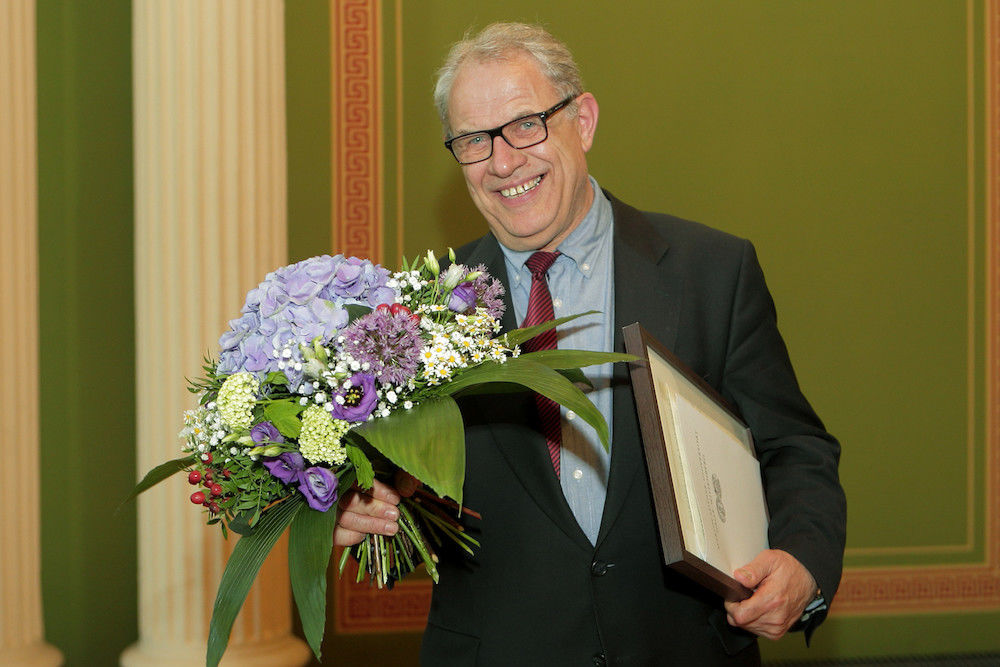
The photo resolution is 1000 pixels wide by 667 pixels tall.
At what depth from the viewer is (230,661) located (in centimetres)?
321

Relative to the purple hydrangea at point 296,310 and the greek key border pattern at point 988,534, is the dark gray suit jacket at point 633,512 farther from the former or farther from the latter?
the greek key border pattern at point 988,534

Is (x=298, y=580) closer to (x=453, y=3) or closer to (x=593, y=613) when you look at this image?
(x=593, y=613)

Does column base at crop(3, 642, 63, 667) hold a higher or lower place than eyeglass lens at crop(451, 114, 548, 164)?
lower

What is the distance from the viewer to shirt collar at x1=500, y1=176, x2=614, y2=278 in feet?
6.55

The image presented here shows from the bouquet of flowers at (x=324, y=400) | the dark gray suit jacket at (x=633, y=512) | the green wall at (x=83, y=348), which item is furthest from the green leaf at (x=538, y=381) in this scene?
the green wall at (x=83, y=348)

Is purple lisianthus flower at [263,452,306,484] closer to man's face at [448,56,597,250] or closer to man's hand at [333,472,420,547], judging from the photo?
man's hand at [333,472,420,547]

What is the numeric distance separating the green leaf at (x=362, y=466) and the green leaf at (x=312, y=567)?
53mm

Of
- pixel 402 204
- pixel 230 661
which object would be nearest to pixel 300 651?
pixel 230 661

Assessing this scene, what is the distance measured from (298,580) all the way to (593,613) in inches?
26.9

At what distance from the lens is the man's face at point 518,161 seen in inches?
76.5

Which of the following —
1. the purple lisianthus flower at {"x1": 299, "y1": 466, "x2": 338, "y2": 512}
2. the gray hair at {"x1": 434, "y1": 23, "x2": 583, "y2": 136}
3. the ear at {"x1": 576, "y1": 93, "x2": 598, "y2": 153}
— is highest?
the gray hair at {"x1": 434, "y1": 23, "x2": 583, "y2": 136}

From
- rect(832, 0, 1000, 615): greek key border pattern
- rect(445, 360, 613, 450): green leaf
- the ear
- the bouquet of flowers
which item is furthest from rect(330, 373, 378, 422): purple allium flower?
rect(832, 0, 1000, 615): greek key border pattern

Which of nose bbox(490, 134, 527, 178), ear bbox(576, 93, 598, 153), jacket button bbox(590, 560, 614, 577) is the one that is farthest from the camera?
ear bbox(576, 93, 598, 153)

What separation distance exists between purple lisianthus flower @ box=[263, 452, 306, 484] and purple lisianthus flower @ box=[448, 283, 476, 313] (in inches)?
12.3
